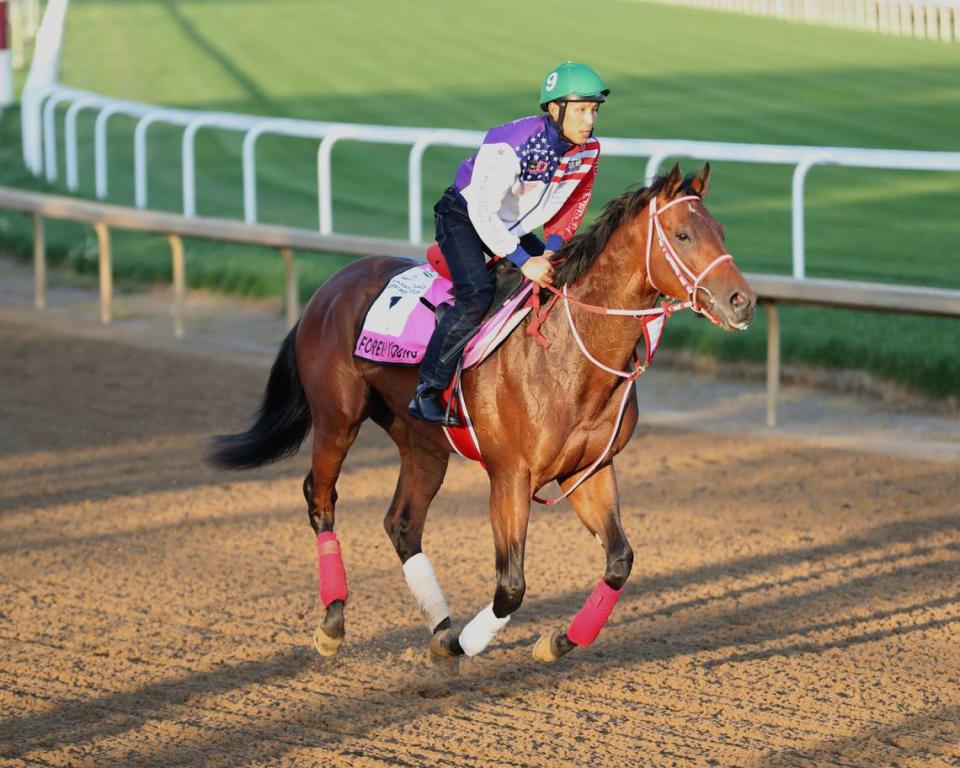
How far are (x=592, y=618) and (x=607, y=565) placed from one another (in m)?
0.19

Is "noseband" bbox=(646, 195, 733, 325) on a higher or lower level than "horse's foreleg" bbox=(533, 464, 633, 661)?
higher

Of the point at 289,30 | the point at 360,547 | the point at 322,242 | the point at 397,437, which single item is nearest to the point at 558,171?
the point at 397,437

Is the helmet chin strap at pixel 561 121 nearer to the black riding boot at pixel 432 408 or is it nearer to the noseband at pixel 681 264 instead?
the noseband at pixel 681 264

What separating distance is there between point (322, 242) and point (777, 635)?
6171 mm

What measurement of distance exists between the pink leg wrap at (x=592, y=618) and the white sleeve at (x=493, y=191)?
3.73 ft

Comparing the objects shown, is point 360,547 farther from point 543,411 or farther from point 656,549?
point 543,411

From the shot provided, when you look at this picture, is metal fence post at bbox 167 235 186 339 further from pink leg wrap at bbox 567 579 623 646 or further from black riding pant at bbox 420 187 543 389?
pink leg wrap at bbox 567 579 623 646

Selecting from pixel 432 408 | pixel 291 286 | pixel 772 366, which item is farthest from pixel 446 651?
pixel 291 286

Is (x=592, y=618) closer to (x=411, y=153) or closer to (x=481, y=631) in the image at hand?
A: (x=481, y=631)

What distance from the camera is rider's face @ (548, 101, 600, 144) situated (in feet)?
16.6

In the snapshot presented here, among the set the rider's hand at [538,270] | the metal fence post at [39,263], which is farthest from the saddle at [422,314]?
the metal fence post at [39,263]

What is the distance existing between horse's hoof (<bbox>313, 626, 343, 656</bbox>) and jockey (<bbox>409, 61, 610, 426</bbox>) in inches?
31.8

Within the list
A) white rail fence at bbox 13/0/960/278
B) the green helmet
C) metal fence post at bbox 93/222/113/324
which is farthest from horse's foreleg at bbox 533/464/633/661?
metal fence post at bbox 93/222/113/324

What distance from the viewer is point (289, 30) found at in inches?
1367
